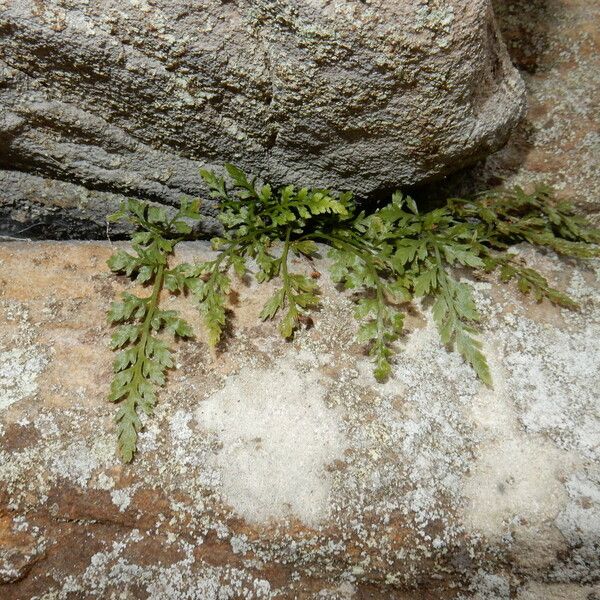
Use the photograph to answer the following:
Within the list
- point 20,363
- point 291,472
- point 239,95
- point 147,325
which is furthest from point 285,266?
point 20,363

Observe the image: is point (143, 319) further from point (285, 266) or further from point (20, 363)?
point (285, 266)

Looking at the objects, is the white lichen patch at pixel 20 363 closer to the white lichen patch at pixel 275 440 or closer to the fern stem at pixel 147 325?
the fern stem at pixel 147 325

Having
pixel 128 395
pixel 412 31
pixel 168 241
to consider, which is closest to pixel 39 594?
pixel 128 395

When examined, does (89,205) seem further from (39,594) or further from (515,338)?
(515,338)

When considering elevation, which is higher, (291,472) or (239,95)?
(239,95)

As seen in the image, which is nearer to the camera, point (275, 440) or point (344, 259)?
point (275, 440)

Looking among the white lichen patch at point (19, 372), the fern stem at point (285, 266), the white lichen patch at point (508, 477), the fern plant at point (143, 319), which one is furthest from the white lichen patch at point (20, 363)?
the white lichen patch at point (508, 477)
